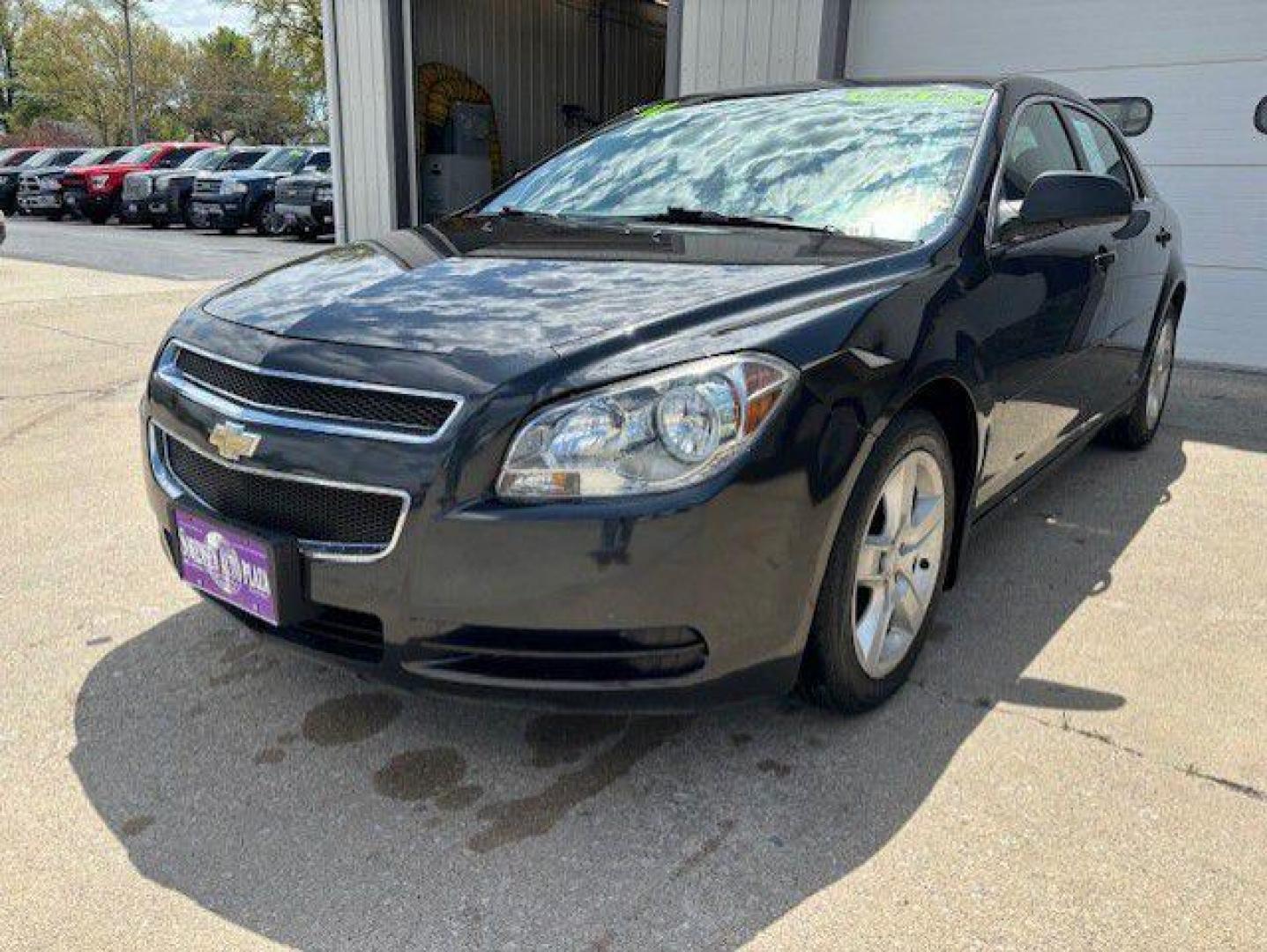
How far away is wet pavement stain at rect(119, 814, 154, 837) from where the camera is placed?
2025 mm

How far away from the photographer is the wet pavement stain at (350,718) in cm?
A: 235

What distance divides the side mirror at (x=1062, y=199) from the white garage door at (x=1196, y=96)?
14.5 feet

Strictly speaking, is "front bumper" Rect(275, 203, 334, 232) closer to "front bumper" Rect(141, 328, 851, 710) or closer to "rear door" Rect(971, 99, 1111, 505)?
"rear door" Rect(971, 99, 1111, 505)

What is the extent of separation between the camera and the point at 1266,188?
21.5ft

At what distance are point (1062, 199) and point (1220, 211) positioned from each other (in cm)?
484

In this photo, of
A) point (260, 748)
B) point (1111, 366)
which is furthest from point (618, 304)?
point (1111, 366)

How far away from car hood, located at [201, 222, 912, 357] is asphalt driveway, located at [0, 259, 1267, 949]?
0.77m

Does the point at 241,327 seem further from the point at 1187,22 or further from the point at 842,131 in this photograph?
the point at 1187,22

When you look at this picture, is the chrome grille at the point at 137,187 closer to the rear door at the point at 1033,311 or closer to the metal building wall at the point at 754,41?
the metal building wall at the point at 754,41

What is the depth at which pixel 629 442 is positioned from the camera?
6.14ft

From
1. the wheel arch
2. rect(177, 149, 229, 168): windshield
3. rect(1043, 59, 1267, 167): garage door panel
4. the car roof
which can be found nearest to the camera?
the wheel arch

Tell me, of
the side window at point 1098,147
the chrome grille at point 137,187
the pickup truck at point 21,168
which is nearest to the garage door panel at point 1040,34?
the side window at point 1098,147

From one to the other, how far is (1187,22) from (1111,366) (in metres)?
4.11

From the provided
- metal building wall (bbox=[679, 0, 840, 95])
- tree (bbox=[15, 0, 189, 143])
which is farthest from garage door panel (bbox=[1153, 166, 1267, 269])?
tree (bbox=[15, 0, 189, 143])
